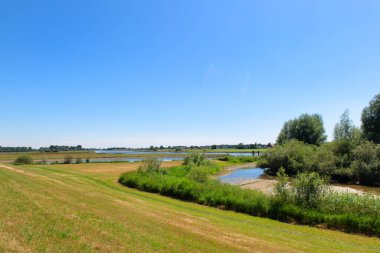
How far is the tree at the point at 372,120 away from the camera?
152 ft

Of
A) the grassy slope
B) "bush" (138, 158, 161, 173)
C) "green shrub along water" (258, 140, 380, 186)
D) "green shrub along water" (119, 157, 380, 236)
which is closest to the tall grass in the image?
"green shrub along water" (119, 157, 380, 236)

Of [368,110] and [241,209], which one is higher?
[368,110]

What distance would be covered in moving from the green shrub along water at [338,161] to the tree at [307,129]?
26.1 metres

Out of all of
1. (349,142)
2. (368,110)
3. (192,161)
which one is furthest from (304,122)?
(192,161)

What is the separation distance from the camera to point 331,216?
14.6m

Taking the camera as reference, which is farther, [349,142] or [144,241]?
[349,142]

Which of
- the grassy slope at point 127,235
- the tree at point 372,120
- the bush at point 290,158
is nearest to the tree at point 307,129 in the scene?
the bush at point 290,158

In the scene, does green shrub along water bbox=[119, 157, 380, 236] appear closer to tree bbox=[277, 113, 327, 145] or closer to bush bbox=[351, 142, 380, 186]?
→ bush bbox=[351, 142, 380, 186]

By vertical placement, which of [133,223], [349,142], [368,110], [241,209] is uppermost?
[368,110]

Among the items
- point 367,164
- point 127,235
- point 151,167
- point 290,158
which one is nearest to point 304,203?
point 127,235

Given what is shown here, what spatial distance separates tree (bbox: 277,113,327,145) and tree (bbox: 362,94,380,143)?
Answer: 89.0 feet

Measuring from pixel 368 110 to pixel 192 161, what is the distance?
32427mm

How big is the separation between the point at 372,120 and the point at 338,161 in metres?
13.5

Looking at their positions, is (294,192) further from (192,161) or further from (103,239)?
(192,161)
